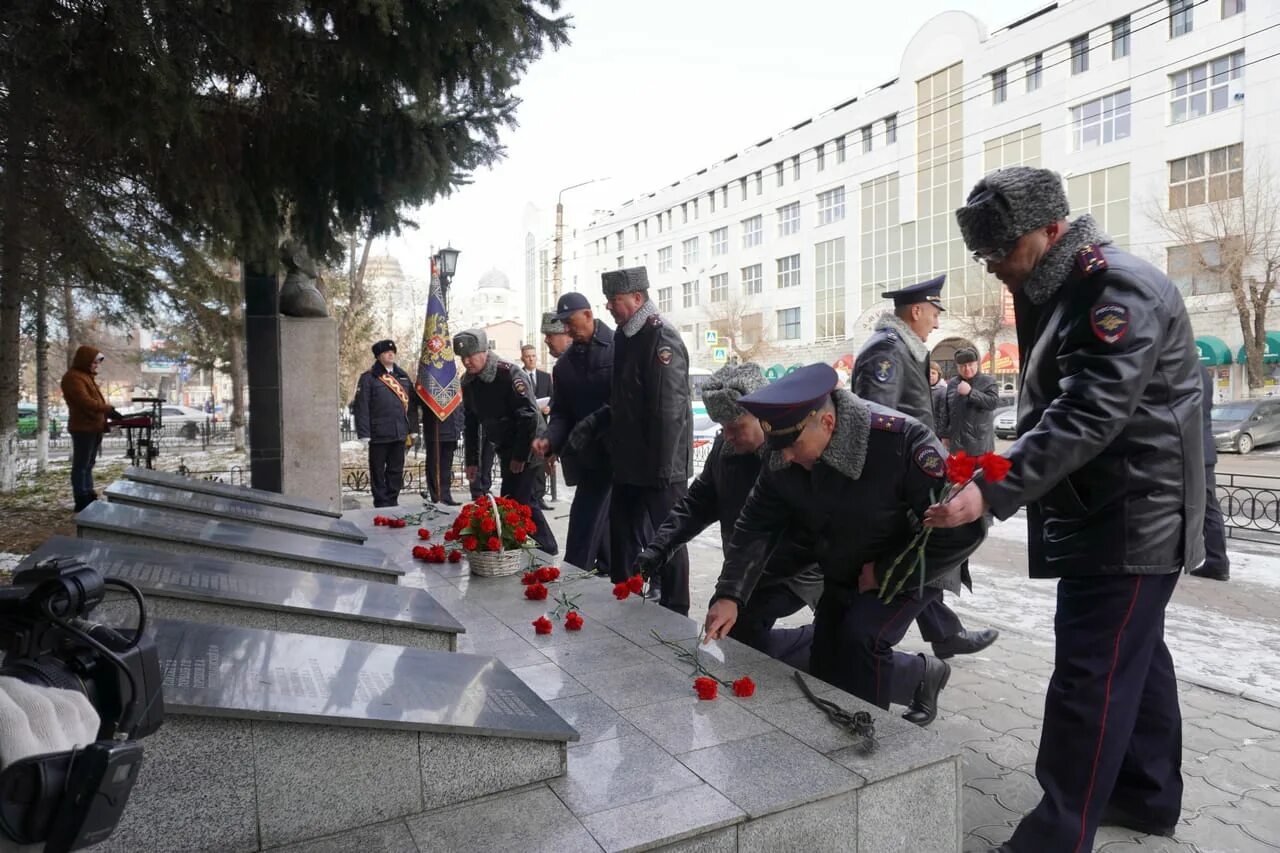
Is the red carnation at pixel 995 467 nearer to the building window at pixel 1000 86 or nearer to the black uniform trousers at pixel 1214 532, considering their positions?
the black uniform trousers at pixel 1214 532

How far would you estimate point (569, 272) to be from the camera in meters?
70.1

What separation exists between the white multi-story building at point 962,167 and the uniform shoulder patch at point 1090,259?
20561 millimetres

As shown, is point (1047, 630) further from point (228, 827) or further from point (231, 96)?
point (231, 96)

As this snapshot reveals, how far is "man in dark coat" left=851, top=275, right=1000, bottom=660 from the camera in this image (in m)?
4.59

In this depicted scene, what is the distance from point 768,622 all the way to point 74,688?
9.31 ft

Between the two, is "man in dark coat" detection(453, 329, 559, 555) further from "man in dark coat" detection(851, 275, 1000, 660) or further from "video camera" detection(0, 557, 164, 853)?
"video camera" detection(0, 557, 164, 853)

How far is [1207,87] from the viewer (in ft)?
88.4

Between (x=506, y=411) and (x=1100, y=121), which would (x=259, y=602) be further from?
(x=1100, y=121)

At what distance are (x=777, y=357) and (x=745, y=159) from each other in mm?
12089

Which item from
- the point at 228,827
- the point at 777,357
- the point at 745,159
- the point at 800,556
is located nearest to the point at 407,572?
the point at 800,556

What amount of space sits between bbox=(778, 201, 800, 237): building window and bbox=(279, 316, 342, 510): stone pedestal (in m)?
40.3

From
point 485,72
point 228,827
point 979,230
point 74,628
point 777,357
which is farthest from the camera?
point 777,357

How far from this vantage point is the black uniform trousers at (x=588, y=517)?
5680 mm

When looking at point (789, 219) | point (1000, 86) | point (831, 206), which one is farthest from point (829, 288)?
point (1000, 86)
